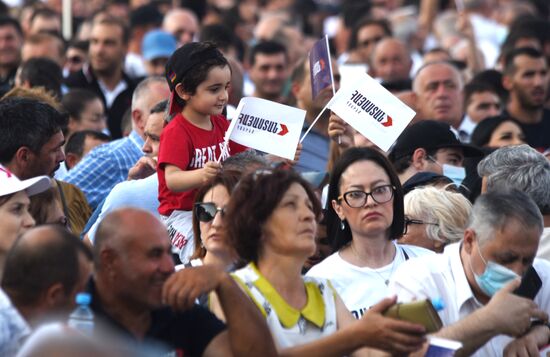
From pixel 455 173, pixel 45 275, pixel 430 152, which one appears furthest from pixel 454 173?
pixel 45 275

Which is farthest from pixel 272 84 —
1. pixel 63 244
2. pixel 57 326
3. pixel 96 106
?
pixel 57 326

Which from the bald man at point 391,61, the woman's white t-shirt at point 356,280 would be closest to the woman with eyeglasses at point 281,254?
the woman's white t-shirt at point 356,280

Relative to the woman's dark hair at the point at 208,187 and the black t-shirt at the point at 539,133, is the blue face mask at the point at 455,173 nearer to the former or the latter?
the black t-shirt at the point at 539,133

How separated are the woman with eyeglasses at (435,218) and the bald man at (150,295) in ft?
8.29

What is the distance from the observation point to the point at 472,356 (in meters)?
7.23

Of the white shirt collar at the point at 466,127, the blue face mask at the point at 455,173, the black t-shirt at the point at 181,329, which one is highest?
the white shirt collar at the point at 466,127

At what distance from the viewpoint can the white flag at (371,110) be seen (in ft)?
→ 29.6

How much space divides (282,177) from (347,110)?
2468 millimetres

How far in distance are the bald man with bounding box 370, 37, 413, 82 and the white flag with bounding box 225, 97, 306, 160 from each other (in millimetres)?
6609

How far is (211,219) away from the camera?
750cm

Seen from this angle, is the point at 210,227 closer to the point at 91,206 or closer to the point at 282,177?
the point at 282,177

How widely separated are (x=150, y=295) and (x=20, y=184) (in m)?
1.54

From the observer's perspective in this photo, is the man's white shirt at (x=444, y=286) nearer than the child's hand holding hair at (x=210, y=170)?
Yes

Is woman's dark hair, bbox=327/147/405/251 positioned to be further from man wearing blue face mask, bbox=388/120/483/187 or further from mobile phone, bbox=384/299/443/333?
man wearing blue face mask, bbox=388/120/483/187
